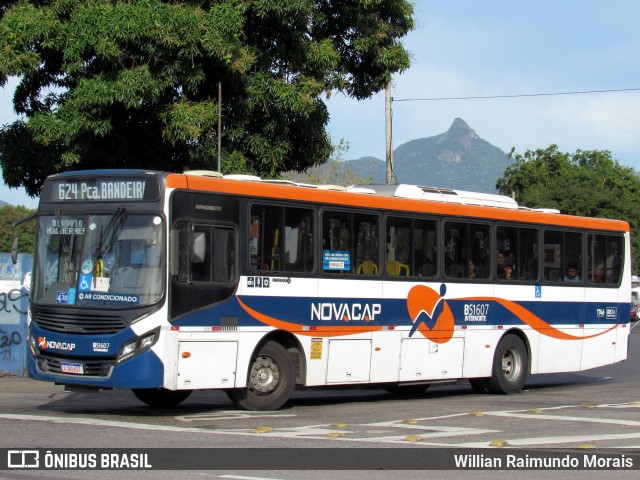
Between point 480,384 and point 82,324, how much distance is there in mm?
8040

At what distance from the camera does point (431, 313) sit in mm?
17000

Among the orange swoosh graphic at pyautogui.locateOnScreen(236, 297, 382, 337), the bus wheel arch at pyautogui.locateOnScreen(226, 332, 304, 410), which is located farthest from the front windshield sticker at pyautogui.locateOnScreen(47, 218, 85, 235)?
the bus wheel arch at pyautogui.locateOnScreen(226, 332, 304, 410)

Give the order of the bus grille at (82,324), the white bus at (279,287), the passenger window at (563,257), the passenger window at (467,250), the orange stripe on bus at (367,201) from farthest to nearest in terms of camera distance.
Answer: the passenger window at (563,257) < the passenger window at (467,250) < the orange stripe on bus at (367,201) < the white bus at (279,287) < the bus grille at (82,324)

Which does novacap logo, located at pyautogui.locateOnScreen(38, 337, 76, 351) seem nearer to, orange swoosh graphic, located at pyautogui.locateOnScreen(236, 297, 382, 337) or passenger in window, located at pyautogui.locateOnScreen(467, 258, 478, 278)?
orange swoosh graphic, located at pyautogui.locateOnScreen(236, 297, 382, 337)

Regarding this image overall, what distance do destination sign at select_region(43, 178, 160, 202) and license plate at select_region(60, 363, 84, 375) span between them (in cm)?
210

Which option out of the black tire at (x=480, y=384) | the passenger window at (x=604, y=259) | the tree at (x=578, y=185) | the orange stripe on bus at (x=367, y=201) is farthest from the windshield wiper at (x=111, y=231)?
the tree at (x=578, y=185)

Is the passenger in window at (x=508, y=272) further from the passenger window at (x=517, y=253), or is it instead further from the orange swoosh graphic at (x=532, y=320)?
the orange swoosh graphic at (x=532, y=320)

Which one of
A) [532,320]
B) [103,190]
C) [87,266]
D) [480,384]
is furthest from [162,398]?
[532,320]

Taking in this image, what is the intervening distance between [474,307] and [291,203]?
446 cm

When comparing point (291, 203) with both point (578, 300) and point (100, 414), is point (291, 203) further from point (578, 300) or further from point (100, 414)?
point (578, 300)

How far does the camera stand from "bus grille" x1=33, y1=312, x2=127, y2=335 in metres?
13.1

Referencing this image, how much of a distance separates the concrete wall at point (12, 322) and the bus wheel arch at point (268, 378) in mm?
8433

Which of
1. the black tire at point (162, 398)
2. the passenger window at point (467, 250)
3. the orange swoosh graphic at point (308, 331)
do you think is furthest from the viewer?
the passenger window at point (467, 250)

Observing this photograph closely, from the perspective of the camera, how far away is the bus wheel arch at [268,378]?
47.0ft
